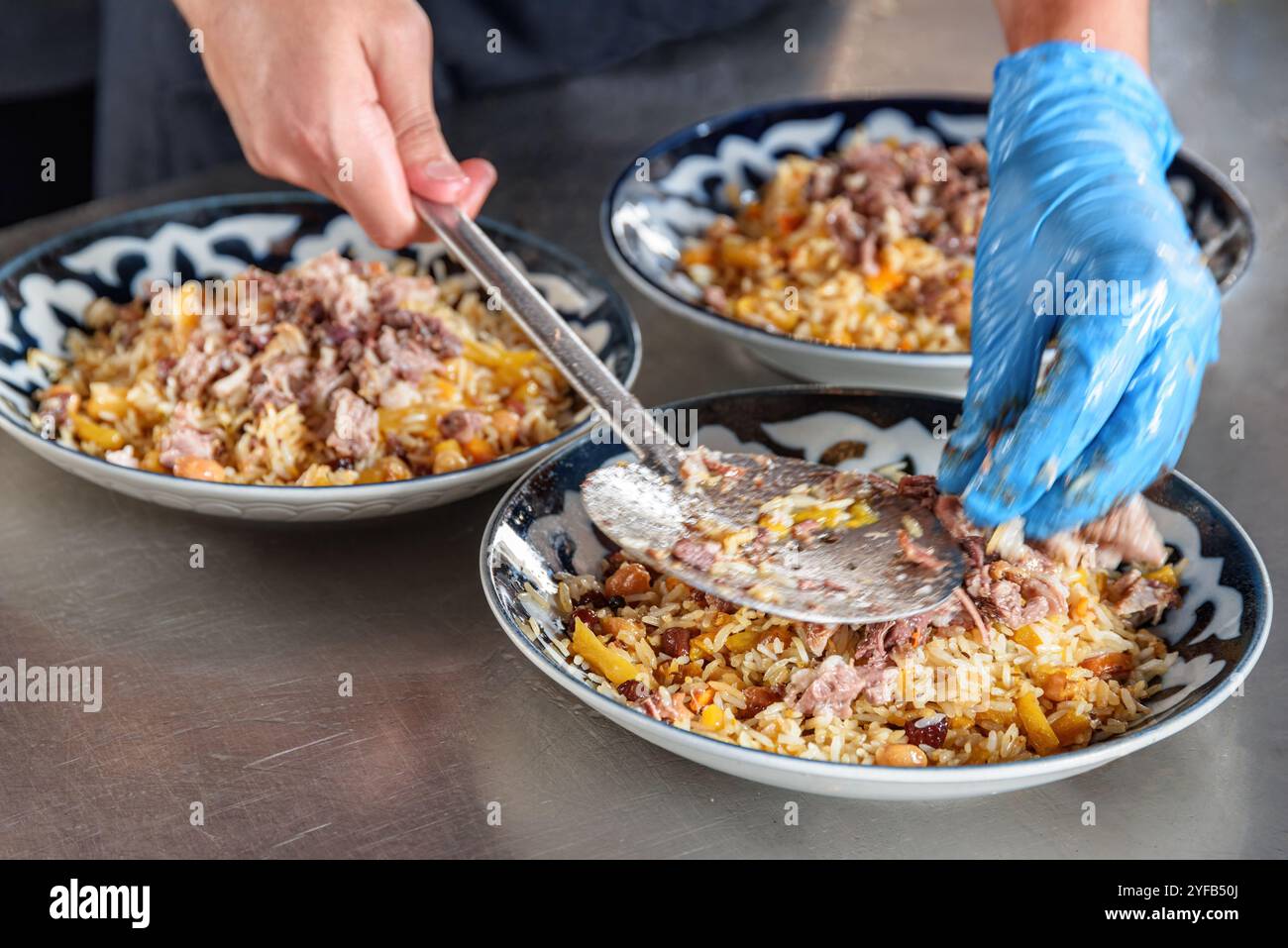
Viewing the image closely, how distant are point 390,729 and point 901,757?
54cm

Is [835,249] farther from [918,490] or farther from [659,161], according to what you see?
[918,490]

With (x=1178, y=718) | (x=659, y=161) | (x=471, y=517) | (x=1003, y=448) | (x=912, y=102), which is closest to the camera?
(x=1178, y=718)

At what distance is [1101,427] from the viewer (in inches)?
52.6

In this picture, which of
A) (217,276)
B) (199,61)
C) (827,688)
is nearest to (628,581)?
(827,688)

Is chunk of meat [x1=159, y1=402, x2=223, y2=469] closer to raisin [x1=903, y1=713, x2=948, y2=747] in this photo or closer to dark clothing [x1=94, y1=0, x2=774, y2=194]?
raisin [x1=903, y1=713, x2=948, y2=747]

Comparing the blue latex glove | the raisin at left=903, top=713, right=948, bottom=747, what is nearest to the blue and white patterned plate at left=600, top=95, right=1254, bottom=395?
the blue latex glove

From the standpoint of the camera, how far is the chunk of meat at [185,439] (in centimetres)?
160

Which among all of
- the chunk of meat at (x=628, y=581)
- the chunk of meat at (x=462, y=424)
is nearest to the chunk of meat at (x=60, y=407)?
the chunk of meat at (x=462, y=424)

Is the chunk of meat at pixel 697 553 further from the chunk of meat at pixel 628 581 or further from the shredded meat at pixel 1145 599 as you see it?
the shredded meat at pixel 1145 599

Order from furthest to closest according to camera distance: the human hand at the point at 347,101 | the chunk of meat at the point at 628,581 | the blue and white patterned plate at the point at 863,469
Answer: the human hand at the point at 347,101
the chunk of meat at the point at 628,581
the blue and white patterned plate at the point at 863,469

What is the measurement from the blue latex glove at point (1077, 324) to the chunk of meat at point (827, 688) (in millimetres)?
210

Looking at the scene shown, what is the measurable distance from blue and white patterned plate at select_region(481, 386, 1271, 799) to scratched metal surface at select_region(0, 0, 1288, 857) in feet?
0.32
